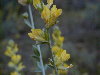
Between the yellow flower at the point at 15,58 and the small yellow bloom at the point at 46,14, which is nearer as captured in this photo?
the small yellow bloom at the point at 46,14

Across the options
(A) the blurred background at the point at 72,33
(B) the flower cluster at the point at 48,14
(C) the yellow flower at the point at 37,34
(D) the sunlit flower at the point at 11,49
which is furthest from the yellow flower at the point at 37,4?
(A) the blurred background at the point at 72,33

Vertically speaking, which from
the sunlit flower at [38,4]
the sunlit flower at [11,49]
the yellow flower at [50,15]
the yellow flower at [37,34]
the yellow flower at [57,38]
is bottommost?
the yellow flower at [37,34]

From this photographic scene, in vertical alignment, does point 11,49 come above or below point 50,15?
above

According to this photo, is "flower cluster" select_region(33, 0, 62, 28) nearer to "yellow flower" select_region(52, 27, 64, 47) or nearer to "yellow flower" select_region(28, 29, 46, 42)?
"yellow flower" select_region(28, 29, 46, 42)

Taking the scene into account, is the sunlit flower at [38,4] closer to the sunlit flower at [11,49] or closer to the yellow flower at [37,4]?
the yellow flower at [37,4]

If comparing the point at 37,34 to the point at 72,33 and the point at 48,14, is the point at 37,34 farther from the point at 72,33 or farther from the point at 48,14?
the point at 72,33

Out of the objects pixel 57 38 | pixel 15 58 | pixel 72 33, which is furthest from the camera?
pixel 72 33

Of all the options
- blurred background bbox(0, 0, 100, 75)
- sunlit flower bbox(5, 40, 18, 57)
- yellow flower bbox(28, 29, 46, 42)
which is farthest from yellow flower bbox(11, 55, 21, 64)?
blurred background bbox(0, 0, 100, 75)

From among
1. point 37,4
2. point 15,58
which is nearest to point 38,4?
A: point 37,4
